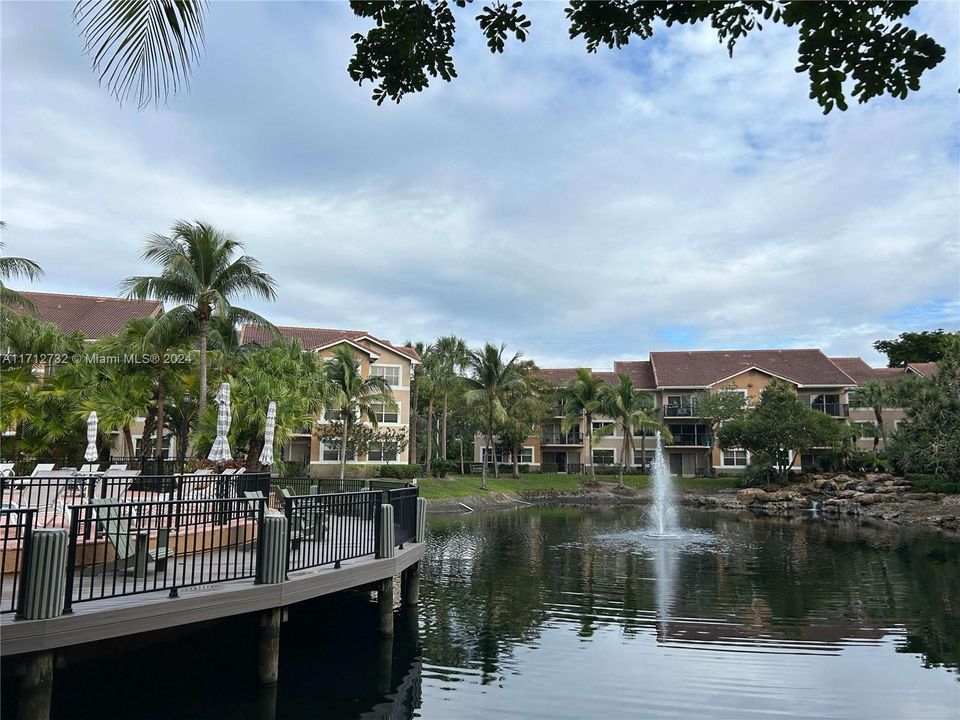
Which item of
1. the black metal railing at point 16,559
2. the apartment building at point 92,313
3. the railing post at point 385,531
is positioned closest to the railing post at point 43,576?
the black metal railing at point 16,559

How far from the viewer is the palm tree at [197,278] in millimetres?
22750

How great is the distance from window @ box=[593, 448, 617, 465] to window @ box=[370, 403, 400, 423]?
22.1 meters

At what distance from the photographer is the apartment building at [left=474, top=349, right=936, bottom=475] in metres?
57.7

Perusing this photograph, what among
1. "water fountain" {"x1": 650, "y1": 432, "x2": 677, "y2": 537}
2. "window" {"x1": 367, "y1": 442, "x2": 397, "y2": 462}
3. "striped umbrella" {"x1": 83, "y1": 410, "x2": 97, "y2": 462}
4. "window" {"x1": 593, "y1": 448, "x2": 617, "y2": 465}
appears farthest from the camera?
"window" {"x1": 593, "y1": 448, "x2": 617, "y2": 465}

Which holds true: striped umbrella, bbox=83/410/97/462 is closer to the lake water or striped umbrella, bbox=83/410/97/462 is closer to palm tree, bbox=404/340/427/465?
the lake water

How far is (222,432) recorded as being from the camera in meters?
16.3

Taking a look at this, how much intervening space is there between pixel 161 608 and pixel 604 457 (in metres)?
56.6

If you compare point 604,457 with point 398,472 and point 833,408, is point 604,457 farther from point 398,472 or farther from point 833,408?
point 398,472

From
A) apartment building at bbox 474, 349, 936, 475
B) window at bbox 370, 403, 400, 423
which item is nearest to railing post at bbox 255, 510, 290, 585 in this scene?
window at bbox 370, 403, 400, 423

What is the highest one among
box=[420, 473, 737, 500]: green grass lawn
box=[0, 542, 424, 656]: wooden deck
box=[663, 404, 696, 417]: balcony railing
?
box=[663, 404, 696, 417]: balcony railing

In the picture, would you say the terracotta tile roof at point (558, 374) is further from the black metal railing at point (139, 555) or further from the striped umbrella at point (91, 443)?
the black metal railing at point (139, 555)

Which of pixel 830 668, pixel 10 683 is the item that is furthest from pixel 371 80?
pixel 830 668

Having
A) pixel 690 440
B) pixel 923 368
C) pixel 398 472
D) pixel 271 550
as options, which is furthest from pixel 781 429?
pixel 271 550

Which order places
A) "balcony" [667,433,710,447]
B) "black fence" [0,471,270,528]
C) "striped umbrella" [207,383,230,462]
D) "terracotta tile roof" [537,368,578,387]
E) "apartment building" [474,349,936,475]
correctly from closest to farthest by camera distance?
"black fence" [0,471,270,528]
"striped umbrella" [207,383,230,462]
"apartment building" [474,349,936,475]
"balcony" [667,433,710,447]
"terracotta tile roof" [537,368,578,387]
